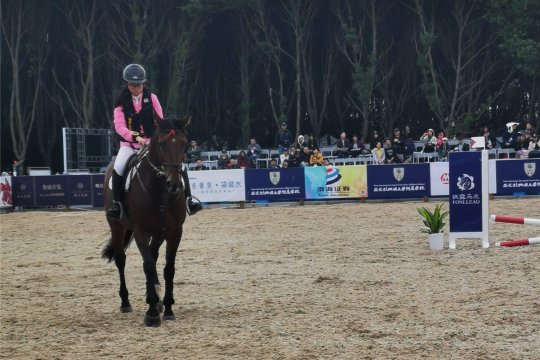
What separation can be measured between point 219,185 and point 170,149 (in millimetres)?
20996

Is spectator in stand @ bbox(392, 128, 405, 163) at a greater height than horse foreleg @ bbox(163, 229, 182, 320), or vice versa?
spectator in stand @ bbox(392, 128, 405, 163)

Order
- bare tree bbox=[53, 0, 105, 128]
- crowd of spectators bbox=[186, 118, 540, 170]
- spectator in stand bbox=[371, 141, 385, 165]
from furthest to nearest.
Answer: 1. bare tree bbox=[53, 0, 105, 128]
2. spectator in stand bbox=[371, 141, 385, 165]
3. crowd of spectators bbox=[186, 118, 540, 170]

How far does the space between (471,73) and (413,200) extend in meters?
13.5

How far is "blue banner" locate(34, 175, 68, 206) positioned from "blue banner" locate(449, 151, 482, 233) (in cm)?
2065

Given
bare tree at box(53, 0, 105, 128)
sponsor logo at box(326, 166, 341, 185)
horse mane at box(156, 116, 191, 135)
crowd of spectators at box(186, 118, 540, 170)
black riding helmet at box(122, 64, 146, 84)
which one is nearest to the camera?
horse mane at box(156, 116, 191, 135)

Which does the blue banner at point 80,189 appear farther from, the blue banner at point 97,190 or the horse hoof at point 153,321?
the horse hoof at point 153,321

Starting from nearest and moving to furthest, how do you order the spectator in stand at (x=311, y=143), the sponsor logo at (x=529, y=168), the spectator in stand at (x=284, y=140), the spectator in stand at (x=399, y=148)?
1. the sponsor logo at (x=529, y=168)
2. the spectator in stand at (x=399, y=148)
3. the spectator in stand at (x=311, y=143)
4. the spectator in stand at (x=284, y=140)

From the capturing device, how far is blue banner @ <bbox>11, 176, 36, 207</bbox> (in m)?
32.3

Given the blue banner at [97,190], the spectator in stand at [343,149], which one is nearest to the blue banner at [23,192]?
the blue banner at [97,190]

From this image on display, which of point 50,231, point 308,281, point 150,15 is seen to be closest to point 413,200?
point 50,231

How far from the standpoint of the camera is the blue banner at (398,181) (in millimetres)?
27875

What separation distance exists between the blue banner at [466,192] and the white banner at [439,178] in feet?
42.2

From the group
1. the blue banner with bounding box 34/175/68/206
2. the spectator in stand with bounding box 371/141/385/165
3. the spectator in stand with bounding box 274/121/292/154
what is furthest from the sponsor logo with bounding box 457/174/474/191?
the blue banner with bounding box 34/175/68/206

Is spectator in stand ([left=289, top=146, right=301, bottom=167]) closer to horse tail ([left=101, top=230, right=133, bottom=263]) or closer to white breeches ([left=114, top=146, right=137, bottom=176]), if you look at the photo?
horse tail ([left=101, top=230, right=133, bottom=263])
